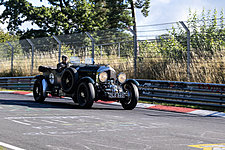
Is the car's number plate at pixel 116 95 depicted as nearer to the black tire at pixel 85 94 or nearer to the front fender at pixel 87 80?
the black tire at pixel 85 94

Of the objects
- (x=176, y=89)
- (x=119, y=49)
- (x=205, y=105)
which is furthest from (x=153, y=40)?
(x=205, y=105)

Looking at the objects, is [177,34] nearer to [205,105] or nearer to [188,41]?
[188,41]

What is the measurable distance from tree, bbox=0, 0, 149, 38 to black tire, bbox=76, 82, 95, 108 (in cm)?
3319

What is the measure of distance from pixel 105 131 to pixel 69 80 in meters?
5.37

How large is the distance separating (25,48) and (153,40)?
11174mm

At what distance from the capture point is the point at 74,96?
12.4m

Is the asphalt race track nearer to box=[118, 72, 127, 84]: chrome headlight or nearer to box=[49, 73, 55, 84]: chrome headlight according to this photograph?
box=[118, 72, 127, 84]: chrome headlight

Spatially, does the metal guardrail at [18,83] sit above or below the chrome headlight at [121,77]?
below

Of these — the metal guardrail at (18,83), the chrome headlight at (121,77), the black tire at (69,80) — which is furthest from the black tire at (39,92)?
the metal guardrail at (18,83)

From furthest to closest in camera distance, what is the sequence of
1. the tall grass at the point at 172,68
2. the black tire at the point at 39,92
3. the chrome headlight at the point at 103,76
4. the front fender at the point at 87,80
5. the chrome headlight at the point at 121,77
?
the tall grass at the point at 172,68, the black tire at the point at 39,92, the chrome headlight at the point at 121,77, the chrome headlight at the point at 103,76, the front fender at the point at 87,80

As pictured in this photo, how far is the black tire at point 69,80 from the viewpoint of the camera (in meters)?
12.3

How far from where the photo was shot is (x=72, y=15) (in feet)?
149

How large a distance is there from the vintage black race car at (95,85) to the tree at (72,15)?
32.3m

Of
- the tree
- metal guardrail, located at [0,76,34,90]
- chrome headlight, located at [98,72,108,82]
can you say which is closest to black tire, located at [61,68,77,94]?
chrome headlight, located at [98,72,108,82]
